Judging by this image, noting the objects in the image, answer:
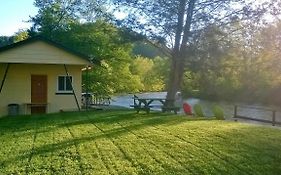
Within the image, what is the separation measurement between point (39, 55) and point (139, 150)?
37.3 ft

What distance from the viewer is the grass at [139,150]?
23.5 ft

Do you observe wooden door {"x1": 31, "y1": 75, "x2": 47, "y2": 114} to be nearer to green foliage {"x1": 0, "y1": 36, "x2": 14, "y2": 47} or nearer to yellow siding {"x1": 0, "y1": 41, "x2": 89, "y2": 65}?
yellow siding {"x1": 0, "y1": 41, "x2": 89, "y2": 65}

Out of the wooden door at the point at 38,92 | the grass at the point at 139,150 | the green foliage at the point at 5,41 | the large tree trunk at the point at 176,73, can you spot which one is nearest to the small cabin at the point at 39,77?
the wooden door at the point at 38,92

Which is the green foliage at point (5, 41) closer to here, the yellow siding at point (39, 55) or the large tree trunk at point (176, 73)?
the large tree trunk at point (176, 73)

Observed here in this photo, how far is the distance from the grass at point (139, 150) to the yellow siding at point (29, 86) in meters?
7.05

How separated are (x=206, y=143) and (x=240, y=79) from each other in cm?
3822

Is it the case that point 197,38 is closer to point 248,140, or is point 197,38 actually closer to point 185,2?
point 185,2

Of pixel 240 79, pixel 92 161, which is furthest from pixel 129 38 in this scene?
pixel 240 79

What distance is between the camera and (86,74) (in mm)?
27000

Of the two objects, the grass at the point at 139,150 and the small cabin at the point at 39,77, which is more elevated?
the small cabin at the point at 39,77

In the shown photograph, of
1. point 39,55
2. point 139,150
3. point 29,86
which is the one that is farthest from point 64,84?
point 139,150

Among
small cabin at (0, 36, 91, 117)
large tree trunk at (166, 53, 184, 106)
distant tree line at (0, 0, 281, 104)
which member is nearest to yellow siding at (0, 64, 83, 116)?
small cabin at (0, 36, 91, 117)

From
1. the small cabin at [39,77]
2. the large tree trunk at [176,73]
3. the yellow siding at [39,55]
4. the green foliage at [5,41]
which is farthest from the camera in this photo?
the green foliage at [5,41]

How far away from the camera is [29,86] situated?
19.8 metres
